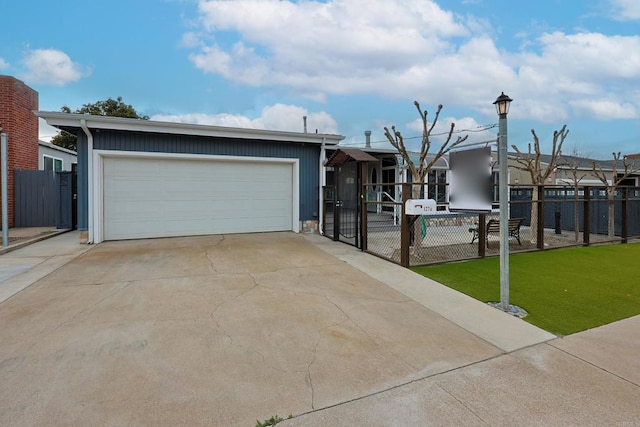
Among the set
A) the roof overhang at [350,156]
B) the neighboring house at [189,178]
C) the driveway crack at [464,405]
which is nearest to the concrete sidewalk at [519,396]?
the driveway crack at [464,405]

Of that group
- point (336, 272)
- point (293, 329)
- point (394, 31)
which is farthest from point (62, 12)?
point (293, 329)

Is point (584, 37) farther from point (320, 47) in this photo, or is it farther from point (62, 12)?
point (62, 12)

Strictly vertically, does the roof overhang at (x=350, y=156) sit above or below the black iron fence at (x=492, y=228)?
above

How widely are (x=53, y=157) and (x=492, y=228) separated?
17.3 metres

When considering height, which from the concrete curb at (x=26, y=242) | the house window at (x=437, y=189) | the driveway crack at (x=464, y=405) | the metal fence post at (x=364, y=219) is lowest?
the driveway crack at (x=464, y=405)

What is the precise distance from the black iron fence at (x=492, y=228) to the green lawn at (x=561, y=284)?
73cm

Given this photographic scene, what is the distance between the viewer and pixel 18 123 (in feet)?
38.2

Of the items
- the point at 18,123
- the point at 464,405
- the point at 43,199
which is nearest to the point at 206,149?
the point at 43,199

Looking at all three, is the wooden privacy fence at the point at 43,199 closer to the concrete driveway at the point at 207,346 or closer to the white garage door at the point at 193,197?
the white garage door at the point at 193,197

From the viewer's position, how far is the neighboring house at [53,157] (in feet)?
44.1

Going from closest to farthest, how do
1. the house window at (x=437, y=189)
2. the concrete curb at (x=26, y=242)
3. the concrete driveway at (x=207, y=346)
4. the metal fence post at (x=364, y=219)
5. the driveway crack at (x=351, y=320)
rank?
the concrete driveway at (x=207, y=346), the driveway crack at (x=351, y=320), the concrete curb at (x=26, y=242), the metal fence post at (x=364, y=219), the house window at (x=437, y=189)

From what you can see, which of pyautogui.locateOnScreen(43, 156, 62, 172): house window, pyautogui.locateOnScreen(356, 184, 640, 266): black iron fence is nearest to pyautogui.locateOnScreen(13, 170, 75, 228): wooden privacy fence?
pyautogui.locateOnScreen(43, 156, 62, 172): house window

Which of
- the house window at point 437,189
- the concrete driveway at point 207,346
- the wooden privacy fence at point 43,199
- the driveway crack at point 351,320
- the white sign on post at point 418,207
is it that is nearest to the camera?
the concrete driveway at point 207,346

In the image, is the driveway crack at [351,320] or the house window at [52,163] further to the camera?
the house window at [52,163]
